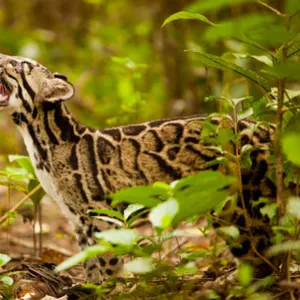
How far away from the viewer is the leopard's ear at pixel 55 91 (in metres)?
4.60

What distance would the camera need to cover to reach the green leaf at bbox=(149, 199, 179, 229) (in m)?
2.69

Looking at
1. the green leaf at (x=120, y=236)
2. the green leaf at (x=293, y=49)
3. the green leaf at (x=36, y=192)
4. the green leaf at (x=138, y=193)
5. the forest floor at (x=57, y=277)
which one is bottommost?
the forest floor at (x=57, y=277)

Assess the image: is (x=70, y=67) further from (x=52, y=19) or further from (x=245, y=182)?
(x=245, y=182)

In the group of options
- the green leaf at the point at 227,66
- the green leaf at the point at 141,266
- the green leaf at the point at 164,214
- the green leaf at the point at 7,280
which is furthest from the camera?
the green leaf at the point at 7,280

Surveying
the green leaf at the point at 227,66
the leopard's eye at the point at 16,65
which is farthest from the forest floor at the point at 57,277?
the leopard's eye at the point at 16,65

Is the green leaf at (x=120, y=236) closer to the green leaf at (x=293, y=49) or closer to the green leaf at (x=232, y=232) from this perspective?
the green leaf at (x=232, y=232)

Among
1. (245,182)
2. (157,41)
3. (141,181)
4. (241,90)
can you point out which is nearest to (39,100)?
(141,181)

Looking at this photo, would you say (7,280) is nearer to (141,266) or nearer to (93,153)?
(141,266)

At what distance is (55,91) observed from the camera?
15.1 feet

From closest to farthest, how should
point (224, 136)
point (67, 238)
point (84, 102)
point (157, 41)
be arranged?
point (224, 136) → point (67, 238) → point (157, 41) → point (84, 102)

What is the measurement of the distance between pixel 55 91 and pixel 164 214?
6.90 feet

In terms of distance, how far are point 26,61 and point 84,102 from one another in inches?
236

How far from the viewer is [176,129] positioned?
478 centimetres

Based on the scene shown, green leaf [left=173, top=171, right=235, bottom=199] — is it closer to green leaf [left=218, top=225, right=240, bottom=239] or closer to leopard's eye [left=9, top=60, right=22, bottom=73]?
green leaf [left=218, top=225, right=240, bottom=239]
